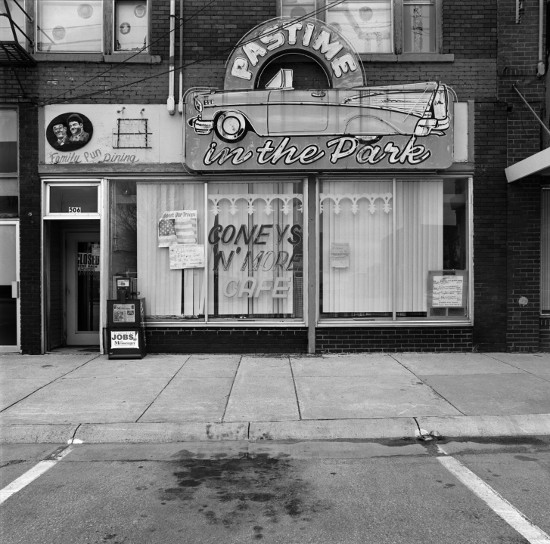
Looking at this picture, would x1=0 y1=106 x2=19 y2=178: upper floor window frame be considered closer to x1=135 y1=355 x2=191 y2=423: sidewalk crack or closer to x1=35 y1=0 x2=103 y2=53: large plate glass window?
x1=35 y1=0 x2=103 y2=53: large plate glass window

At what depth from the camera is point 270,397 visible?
667 centimetres

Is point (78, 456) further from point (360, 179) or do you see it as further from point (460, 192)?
point (460, 192)

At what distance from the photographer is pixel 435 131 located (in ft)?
29.8

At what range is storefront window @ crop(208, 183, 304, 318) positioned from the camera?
959cm

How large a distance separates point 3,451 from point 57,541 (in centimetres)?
225

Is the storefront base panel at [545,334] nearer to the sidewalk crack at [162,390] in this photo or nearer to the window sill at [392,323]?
the window sill at [392,323]

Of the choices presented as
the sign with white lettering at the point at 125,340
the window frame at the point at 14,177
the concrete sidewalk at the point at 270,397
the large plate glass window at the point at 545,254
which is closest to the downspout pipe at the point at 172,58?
the window frame at the point at 14,177

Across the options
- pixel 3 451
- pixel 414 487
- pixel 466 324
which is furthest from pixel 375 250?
pixel 3 451

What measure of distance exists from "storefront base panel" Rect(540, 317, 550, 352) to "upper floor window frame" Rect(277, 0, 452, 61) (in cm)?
487

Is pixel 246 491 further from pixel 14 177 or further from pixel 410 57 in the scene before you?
pixel 410 57

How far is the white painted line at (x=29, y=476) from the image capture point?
424 cm

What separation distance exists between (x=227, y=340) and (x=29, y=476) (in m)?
5.05

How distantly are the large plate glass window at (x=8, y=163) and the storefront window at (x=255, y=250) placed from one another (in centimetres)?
347

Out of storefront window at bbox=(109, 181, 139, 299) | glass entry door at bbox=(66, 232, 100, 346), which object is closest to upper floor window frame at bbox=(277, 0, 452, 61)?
storefront window at bbox=(109, 181, 139, 299)
